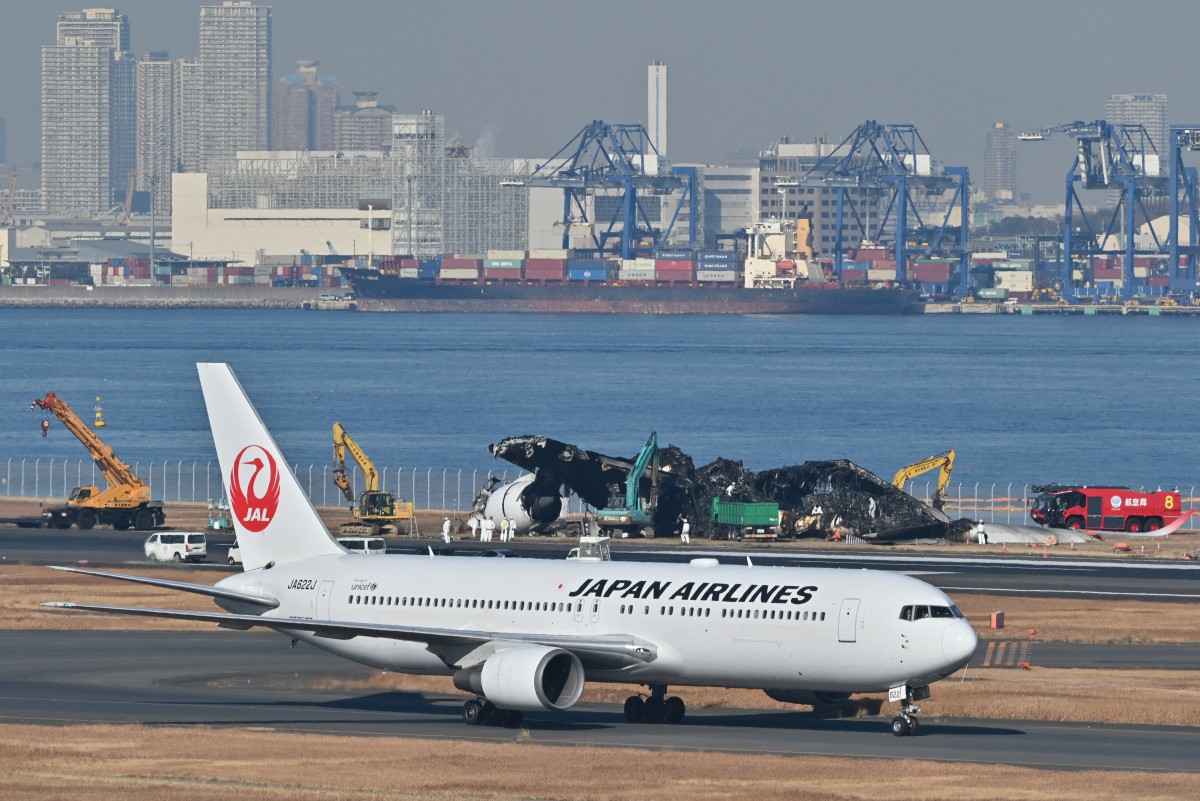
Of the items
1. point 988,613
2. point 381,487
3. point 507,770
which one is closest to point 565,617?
point 507,770

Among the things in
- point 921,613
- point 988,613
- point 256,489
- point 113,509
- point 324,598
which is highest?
point 256,489

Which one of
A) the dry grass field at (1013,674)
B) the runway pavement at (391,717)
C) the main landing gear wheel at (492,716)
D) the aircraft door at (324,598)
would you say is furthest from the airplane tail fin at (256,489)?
the main landing gear wheel at (492,716)

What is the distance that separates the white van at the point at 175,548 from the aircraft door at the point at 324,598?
39.2m

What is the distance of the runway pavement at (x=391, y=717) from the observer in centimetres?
4622

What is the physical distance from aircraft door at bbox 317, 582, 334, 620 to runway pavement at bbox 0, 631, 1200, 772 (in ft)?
8.26

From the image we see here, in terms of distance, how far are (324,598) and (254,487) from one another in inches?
160

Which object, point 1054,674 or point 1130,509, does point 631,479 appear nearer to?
point 1130,509

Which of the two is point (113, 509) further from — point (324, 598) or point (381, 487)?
point (324, 598)

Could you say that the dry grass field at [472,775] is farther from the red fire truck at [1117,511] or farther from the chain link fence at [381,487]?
the chain link fence at [381,487]

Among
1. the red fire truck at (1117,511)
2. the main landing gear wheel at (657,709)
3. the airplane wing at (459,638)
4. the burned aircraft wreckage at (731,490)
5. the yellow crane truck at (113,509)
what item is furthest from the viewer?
the red fire truck at (1117,511)


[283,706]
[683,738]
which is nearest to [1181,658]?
[683,738]

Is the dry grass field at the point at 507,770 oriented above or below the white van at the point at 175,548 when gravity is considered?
above

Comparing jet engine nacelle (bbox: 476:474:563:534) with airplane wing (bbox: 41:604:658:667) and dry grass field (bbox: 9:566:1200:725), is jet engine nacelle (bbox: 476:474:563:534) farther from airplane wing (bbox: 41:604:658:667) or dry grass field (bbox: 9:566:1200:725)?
airplane wing (bbox: 41:604:658:667)

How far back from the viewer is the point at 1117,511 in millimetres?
116750
